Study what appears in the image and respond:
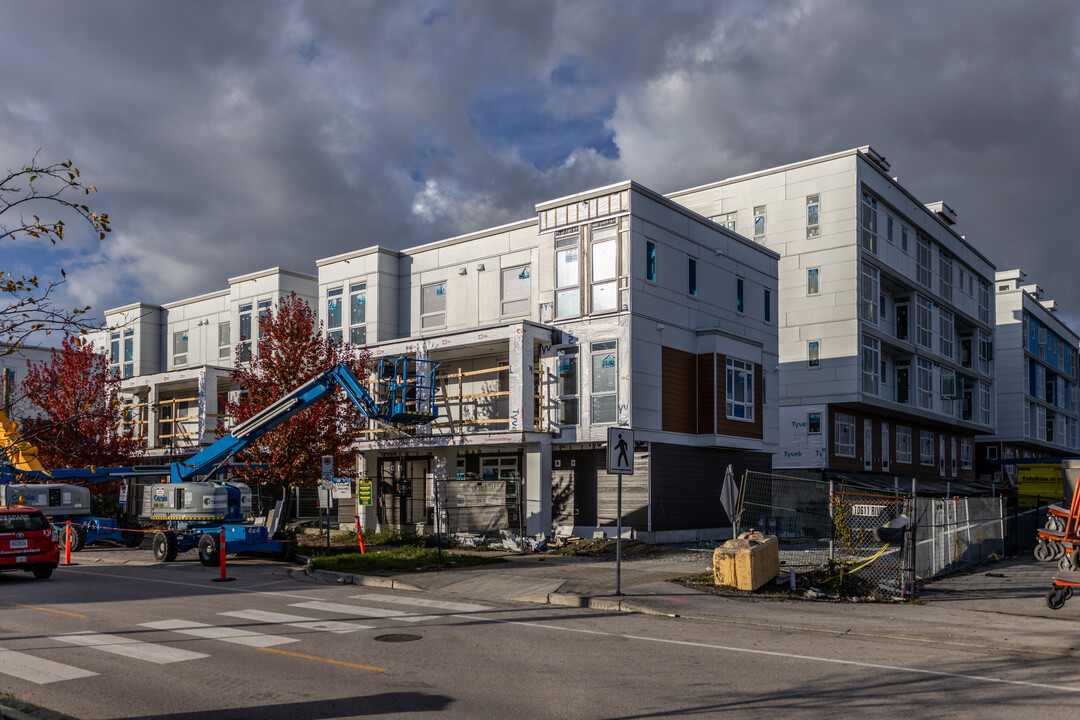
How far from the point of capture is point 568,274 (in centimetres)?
2775

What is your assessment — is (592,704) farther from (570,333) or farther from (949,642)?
(570,333)

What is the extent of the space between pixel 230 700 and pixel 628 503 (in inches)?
740

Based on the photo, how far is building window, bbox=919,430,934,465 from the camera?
47.2m

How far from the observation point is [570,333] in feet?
89.5

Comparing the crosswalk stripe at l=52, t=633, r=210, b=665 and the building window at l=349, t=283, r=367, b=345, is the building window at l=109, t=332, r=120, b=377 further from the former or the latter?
the crosswalk stripe at l=52, t=633, r=210, b=665

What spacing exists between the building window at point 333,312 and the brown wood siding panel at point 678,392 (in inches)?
544

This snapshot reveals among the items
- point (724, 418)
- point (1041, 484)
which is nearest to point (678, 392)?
point (724, 418)

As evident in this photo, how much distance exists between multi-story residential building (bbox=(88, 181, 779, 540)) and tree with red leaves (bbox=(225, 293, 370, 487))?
194 centimetres

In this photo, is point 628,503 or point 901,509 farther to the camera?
point 628,503

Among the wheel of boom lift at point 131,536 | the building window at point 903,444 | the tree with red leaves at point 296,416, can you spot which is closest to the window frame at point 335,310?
the tree with red leaves at point 296,416

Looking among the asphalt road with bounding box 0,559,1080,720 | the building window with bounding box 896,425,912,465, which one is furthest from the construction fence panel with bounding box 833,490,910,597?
the building window with bounding box 896,425,912,465

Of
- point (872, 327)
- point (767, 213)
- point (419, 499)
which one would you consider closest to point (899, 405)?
point (872, 327)

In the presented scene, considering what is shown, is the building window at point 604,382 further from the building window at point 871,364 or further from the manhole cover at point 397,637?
the building window at point 871,364

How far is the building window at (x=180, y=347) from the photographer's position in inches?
1721
